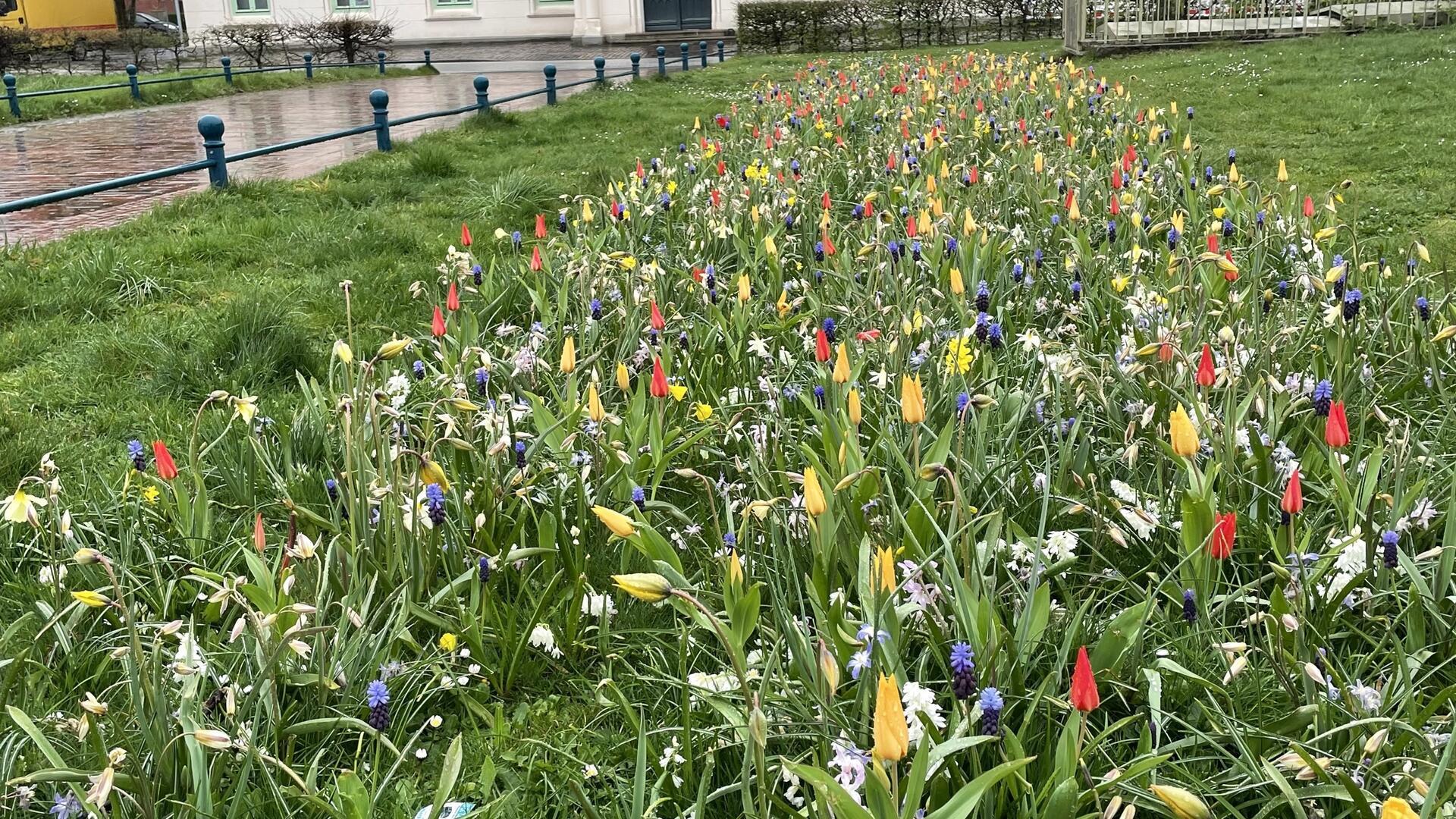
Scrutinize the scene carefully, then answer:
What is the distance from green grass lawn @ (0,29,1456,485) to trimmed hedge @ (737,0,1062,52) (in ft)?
44.9

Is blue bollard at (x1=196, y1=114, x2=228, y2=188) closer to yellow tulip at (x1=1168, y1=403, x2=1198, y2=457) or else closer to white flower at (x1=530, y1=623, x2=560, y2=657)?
white flower at (x1=530, y1=623, x2=560, y2=657)

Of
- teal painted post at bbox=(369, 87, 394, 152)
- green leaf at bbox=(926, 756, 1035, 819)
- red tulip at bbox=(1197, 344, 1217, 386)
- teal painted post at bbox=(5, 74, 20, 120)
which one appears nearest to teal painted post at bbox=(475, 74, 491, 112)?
teal painted post at bbox=(369, 87, 394, 152)

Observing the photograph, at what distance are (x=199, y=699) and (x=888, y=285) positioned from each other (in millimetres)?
2422

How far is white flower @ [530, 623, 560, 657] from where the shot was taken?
222 cm

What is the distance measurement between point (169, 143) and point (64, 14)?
91.1 feet

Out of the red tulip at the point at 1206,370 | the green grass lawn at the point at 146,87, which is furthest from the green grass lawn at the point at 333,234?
the green grass lawn at the point at 146,87

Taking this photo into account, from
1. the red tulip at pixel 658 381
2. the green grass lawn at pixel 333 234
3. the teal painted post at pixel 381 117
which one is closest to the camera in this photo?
the red tulip at pixel 658 381

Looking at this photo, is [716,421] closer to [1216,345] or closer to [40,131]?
[1216,345]

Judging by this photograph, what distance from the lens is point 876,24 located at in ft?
84.9

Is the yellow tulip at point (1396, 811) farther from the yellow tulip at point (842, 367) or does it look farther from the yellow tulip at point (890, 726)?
the yellow tulip at point (842, 367)

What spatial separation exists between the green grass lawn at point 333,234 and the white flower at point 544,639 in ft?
5.38

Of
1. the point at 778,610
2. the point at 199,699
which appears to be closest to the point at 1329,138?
the point at 778,610

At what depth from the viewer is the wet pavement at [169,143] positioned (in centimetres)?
792

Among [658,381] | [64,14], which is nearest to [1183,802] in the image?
[658,381]
